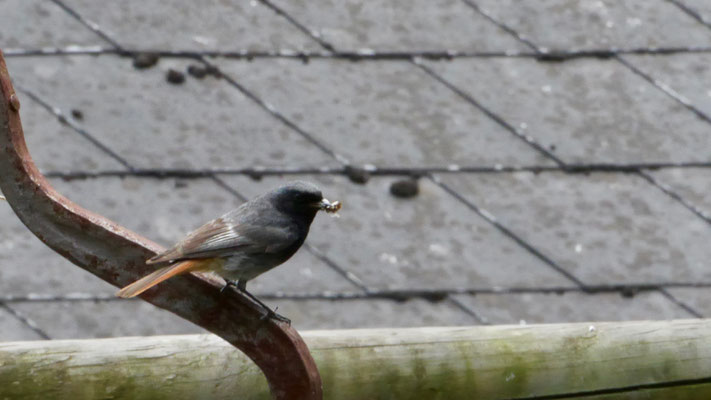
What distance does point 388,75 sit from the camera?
15.2 feet

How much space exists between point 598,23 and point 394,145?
1052mm

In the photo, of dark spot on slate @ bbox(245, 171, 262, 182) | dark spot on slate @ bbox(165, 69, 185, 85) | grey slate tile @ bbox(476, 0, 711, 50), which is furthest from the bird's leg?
grey slate tile @ bbox(476, 0, 711, 50)

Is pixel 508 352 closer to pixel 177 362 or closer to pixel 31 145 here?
pixel 177 362

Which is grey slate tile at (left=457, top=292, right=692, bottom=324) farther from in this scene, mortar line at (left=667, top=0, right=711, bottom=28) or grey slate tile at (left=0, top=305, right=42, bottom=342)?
mortar line at (left=667, top=0, right=711, bottom=28)

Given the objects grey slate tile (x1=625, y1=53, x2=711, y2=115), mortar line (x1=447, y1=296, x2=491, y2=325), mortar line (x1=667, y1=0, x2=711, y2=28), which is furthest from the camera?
mortar line (x1=667, y1=0, x2=711, y2=28)

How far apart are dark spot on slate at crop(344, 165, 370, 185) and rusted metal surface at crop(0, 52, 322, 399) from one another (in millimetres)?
1743

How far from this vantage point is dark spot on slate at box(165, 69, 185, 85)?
4.46 metres

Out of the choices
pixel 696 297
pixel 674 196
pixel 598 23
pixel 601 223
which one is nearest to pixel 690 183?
pixel 674 196

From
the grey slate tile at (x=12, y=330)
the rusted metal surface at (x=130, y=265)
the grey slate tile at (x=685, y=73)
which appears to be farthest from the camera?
the grey slate tile at (x=685, y=73)

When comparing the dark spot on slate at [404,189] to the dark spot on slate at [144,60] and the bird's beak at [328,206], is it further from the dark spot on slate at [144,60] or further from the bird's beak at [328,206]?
the bird's beak at [328,206]

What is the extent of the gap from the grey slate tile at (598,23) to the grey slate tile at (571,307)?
3.87ft

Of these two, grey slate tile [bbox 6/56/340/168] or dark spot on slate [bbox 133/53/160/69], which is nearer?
grey slate tile [bbox 6/56/340/168]

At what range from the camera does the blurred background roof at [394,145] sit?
3.92 metres

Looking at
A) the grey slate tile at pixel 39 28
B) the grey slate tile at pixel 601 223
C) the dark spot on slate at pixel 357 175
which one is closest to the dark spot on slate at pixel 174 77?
the grey slate tile at pixel 39 28
